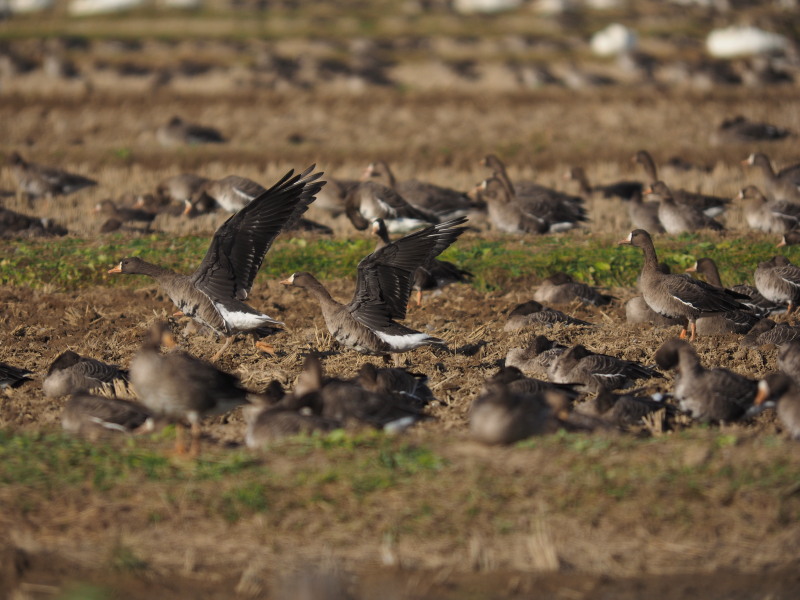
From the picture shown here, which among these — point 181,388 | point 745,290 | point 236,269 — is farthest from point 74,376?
point 745,290

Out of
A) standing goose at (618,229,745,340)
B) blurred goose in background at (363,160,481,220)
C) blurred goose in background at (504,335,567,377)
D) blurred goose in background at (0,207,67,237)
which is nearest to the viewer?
blurred goose in background at (504,335,567,377)

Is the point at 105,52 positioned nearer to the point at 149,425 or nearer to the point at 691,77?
the point at 691,77

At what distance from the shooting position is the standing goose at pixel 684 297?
14258 mm

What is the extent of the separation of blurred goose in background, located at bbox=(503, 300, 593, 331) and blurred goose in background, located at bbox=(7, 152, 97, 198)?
13553 millimetres

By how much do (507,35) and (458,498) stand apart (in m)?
50.0

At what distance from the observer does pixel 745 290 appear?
16219 mm

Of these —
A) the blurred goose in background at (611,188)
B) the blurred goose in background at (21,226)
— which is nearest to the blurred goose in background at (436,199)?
the blurred goose in background at (611,188)

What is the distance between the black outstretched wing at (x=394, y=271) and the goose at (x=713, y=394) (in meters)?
3.50

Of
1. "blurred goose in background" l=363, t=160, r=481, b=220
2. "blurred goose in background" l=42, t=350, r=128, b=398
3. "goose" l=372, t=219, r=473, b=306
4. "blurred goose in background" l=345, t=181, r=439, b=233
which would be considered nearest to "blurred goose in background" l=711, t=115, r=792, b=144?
"blurred goose in background" l=363, t=160, r=481, b=220

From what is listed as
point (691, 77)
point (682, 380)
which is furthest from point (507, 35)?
point (682, 380)

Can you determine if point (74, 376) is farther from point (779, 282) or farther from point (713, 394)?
point (779, 282)

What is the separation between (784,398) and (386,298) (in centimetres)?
509

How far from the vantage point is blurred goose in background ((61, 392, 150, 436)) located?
34.1 ft

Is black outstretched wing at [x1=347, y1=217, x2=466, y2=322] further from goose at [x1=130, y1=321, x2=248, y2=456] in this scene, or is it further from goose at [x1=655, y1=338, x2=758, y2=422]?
goose at [x1=655, y1=338, x2=758, y2=422]
